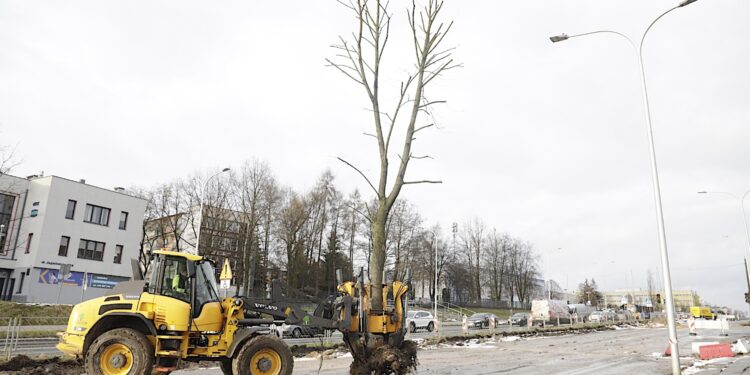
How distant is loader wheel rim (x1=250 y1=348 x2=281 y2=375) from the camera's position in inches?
369

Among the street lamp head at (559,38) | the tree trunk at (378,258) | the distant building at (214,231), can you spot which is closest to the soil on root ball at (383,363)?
the tree trunk at (378,258)

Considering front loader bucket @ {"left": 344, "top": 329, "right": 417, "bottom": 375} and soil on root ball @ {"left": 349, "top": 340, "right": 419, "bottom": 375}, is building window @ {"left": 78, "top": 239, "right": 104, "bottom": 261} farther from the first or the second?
soil on root ball @ {"left": 349, "top": 340, "right": 419, "bottom": 375}

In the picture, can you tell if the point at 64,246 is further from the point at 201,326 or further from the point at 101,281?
the point at 201,326

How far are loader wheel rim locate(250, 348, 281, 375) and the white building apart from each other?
1354 inches

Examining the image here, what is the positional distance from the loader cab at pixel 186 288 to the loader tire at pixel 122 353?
0.82m

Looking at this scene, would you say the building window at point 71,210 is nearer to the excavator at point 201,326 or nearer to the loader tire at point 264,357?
the excavator at point 201,326

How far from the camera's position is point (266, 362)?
9.51 metres

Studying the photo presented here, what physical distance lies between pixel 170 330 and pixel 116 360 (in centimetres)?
101

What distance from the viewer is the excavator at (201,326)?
884 centimetres

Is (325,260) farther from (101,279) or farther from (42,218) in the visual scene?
(42,218)

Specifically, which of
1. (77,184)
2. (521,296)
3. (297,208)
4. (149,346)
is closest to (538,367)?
(149,346)

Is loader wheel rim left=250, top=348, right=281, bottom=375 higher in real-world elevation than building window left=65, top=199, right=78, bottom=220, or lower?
lower

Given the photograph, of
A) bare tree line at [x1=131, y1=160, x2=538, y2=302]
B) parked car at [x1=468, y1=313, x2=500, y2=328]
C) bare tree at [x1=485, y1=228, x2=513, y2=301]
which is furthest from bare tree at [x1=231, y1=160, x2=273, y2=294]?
bare tree at [x1=485, y1=228, x2=513, y2=301]

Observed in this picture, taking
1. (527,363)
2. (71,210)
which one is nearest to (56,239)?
(71,210)
